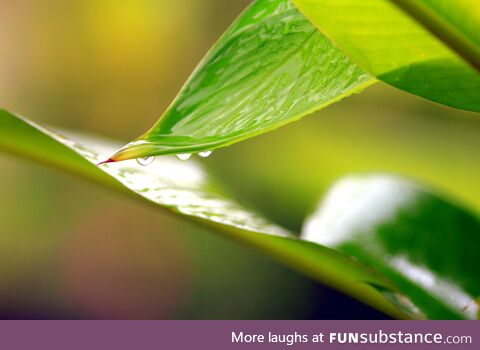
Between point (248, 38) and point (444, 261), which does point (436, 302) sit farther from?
point (248, 38)

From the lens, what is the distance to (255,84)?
0.37 m

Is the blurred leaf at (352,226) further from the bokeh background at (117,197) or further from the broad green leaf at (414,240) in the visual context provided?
the bokeh background at (117,197)

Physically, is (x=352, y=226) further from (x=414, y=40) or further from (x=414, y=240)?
(x=414, y=40)

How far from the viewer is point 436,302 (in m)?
0.53

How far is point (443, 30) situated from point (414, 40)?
1 centimetres

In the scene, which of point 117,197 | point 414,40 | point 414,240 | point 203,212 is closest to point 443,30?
point 414,40

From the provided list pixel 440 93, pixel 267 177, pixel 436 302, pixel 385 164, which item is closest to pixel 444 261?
pixel 436 302

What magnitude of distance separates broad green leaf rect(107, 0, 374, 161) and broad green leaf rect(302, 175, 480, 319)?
225 mm

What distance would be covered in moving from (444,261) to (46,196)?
59.7 inches

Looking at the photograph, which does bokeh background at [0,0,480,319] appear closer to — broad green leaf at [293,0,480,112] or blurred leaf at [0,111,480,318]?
blurred leaf at [0,111,480,318]

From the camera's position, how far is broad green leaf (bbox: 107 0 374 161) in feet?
1.08

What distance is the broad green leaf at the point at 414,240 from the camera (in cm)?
54

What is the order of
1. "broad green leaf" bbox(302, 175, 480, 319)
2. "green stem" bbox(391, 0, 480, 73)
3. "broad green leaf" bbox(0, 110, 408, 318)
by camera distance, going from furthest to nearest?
"broad green leaf" bbox(302, 175, 480, 319), "broad green leaf" bbox(0, 110, 408, 318), "green stem" bbox(391, 0, 480, 73)
